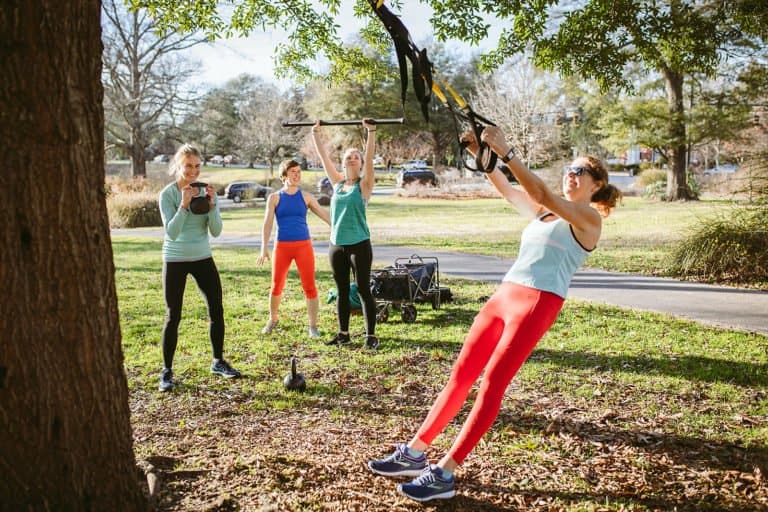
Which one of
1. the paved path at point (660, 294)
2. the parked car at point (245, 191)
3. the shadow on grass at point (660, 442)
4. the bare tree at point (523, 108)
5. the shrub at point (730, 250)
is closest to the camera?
the shadow on grass at point (660, 442)

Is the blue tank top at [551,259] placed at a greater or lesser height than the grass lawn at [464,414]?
greater

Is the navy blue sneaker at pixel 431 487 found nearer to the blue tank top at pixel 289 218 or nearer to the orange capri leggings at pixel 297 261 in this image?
the orange capri leggings at pixel 297 261

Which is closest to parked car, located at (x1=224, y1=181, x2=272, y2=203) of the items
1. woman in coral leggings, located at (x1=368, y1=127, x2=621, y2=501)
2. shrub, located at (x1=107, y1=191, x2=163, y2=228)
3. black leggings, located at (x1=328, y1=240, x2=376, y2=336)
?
shrub, located at (x1=107, y1=191, x2=163, y2=228)

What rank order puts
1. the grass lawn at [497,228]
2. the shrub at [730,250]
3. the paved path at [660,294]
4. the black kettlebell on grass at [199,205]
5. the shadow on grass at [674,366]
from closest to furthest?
the black kettlebell on grass at [199,205] < the shadow on grass at [674,366] < the paved path at [660,294] < the shrub at [730,250] < the grass lawn at [497,228]

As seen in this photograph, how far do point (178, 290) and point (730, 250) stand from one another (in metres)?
8.52

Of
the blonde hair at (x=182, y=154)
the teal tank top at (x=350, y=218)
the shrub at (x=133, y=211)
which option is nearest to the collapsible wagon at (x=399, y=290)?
the teal tank top at (x=350, y=218)

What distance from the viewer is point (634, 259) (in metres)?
11.9

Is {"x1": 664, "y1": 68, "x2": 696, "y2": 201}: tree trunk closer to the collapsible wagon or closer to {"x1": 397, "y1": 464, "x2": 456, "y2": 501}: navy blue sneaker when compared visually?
the collapsible wagon

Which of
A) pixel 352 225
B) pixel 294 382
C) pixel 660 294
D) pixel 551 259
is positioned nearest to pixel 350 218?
pixel 352 225

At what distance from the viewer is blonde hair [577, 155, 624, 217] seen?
3.33 m

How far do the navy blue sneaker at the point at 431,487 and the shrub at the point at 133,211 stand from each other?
22.0 meters

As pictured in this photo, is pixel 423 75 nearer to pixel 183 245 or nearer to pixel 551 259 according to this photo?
pixel 551 259

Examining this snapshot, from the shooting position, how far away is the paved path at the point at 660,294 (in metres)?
7.32

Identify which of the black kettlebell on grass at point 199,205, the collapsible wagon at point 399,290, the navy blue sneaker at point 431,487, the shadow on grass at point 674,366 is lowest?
the shadow on grass at point 674,366
